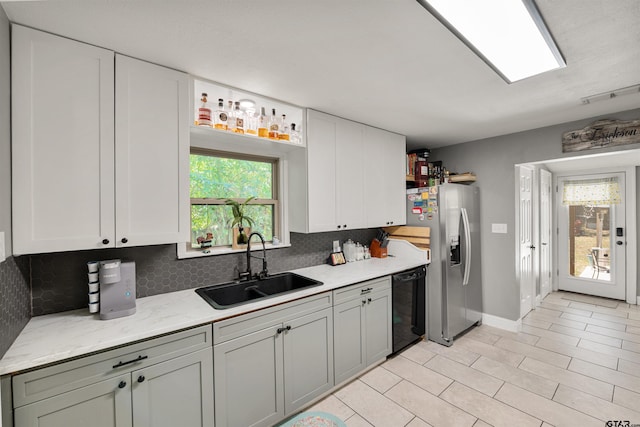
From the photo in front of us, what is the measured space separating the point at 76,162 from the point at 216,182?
0.98m

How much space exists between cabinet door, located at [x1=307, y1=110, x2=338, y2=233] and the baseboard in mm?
2532

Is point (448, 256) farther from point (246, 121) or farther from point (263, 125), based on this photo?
point (246, 121)

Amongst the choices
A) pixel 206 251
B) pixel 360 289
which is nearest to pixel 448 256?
pixel 360 289

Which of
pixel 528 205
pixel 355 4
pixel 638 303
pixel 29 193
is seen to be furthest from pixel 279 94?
pixel 638 303

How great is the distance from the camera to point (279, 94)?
2148 millimetres

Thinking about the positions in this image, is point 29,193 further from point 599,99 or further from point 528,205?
point 528,205

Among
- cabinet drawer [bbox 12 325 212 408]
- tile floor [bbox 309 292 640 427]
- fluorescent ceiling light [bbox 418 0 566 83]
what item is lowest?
tile floor [bbox 309 292 640 427]

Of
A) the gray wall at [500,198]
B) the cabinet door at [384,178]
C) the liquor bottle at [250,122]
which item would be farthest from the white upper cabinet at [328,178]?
the gray wall at [500,198]

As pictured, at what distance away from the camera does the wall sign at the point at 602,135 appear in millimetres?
2480

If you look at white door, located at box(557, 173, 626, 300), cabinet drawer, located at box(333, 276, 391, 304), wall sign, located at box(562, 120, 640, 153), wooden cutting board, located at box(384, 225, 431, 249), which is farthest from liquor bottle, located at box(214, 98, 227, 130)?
white door, located at box(557, 173, 626, 300)

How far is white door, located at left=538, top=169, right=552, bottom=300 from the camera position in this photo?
428 centimetres

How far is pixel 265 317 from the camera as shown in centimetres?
179

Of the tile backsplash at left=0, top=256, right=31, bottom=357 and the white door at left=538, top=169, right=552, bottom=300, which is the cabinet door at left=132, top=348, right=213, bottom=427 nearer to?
the tile backsplash at left=0, top=256, right=31, bottom=357

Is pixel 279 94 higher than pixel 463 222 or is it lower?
higher
